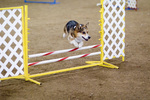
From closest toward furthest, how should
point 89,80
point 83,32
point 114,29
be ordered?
point 89,80, point 83,32, point 114,29

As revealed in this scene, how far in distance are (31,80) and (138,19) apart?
23.2ft

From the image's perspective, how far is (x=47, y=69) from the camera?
535 centimetres

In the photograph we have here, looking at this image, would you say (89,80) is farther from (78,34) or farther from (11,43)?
(11,43)

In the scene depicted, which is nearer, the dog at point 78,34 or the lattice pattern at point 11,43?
the lattice pattern at point 11,43

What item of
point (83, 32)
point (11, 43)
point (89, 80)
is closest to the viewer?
point (11, 43)

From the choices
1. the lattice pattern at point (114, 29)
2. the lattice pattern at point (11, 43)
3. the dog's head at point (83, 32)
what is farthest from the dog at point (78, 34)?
the lattice pattern at point (11, 43)

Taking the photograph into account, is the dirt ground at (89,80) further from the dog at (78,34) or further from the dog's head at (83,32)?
the dog's head at (83,32)

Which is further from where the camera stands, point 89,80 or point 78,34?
point 78,34

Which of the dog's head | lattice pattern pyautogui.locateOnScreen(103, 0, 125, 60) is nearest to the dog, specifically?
the dog's head

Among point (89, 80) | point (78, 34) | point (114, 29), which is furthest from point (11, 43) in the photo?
point (114, 29)

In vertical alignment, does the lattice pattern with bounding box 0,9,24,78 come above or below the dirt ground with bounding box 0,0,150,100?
above

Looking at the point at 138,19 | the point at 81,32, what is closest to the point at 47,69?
the point at 81,32

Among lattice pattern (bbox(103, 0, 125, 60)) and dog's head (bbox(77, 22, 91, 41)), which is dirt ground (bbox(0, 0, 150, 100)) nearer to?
lattice pattern (bbox(103, 0, 125, 60))

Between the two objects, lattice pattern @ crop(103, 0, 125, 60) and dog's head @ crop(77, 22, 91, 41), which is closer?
dog's head @ crop(77, 22, 91, 41)
